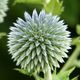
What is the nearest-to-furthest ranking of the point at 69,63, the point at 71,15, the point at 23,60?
the point at 23,60 < the point at 69,63 < the point at 71,15

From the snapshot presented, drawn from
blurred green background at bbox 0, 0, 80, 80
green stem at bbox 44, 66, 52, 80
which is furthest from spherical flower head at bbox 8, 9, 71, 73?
blurred green background at bbox 0, 0, 80, 80

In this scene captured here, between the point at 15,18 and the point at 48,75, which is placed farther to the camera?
the point at 15,18

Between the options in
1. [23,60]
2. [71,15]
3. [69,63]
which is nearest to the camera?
[23,60]

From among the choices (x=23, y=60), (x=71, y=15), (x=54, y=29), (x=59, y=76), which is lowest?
(x=59, y=76)

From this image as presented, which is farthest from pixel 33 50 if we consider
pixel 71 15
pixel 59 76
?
pixel 71 15

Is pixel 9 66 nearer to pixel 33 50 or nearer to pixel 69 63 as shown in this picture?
pixel 69 63

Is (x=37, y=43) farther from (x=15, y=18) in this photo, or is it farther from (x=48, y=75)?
(x=15, y=18)

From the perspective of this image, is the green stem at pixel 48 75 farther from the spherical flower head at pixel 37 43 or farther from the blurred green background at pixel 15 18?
the blurred green background at pixel 15 18

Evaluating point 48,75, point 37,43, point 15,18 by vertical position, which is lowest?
point 48,75

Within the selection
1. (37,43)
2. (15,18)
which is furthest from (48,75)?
(15,18)

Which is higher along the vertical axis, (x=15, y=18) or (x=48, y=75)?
(x=15, y=18)
